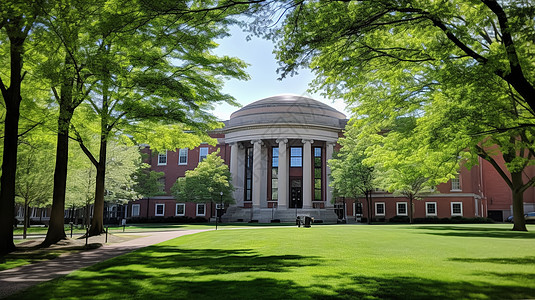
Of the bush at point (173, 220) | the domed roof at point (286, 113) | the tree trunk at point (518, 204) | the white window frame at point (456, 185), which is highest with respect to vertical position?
the domed roof at point (286, 113)

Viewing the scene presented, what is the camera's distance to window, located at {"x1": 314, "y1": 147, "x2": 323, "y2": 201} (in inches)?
2291

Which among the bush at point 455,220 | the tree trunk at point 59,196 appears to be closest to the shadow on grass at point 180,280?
the tree trunk at point 59,196

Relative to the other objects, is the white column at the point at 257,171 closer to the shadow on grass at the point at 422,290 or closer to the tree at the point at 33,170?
the tree at the point at 33,170

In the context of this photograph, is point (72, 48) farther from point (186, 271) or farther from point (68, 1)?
point (186, 271)

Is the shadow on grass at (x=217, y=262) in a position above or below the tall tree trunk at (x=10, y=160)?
below

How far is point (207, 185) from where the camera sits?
163 ft

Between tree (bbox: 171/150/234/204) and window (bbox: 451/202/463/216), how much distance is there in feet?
92.6

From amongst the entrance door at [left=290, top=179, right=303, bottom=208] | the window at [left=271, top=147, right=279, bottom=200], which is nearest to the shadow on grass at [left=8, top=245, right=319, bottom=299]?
the window at [left=271, top=147, right=279, bottom=200]

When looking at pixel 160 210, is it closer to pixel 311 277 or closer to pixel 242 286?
pixel 311 277

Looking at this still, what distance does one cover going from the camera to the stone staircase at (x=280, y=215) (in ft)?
167

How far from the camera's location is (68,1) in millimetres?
11844

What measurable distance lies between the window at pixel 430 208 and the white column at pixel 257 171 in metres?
21.8

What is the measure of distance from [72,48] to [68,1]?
3525mm

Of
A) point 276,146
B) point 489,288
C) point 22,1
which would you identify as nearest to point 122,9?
point 22,1
